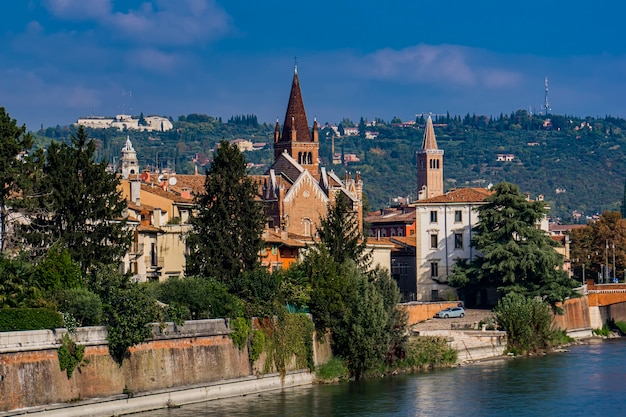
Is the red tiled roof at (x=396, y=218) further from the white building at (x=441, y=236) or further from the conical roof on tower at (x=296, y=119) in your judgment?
the white building at (x=441, y=236)

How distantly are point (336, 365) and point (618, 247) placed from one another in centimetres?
6601

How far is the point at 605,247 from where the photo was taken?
12294 centimetres

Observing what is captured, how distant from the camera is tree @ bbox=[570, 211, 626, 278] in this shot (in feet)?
405

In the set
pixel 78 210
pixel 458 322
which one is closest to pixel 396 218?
pixel 458 322

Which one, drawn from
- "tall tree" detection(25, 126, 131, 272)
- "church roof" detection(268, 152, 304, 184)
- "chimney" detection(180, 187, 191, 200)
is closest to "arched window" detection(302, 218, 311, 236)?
"church roof" detection(268, 152, 304, 184)

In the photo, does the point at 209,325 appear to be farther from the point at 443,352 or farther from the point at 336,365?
the point at 443,352

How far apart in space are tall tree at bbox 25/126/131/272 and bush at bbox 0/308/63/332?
691 cm

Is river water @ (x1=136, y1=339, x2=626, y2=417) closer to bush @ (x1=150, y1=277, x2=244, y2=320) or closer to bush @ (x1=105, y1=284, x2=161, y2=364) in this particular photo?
bush @ (x1=105, y1=284, x2=161, y2=364)

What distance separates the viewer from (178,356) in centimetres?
5312

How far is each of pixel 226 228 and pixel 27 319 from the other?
1689 centimetres

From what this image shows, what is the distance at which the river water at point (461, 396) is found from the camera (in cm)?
5428

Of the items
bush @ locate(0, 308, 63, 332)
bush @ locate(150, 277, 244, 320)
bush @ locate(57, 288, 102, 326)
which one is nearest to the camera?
bush @ locate(0, 308, 63, 332)

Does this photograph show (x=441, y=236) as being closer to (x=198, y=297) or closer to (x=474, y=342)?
(x=474, y=342)

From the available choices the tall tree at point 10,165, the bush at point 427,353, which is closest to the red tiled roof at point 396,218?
the bush at point 427,353
